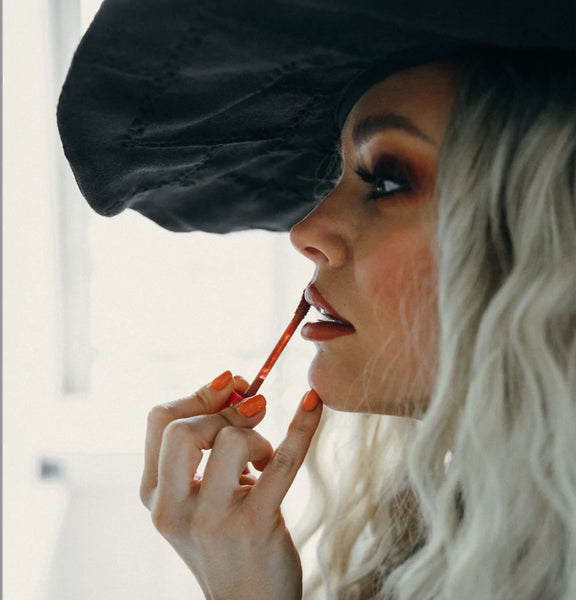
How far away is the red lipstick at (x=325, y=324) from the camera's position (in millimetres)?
705

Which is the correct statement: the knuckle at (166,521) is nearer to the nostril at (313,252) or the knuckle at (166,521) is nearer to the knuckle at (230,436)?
the knuckle at (230,436)

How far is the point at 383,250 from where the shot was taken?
654 mm

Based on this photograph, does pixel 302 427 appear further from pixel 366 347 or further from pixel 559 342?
pixel 559 342

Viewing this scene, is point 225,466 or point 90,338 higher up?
point 225,466

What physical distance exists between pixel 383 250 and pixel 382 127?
0.35 feet

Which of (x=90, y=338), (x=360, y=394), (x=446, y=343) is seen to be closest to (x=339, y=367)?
(x=360, y=394)

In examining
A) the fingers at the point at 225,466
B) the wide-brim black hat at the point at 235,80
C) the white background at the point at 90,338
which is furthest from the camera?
the white background at the point at 90,338

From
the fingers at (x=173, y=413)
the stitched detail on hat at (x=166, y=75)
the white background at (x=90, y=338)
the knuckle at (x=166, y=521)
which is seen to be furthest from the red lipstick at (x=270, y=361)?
the white background at (x=90, y=338)

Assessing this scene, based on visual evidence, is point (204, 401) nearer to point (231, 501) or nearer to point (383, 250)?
point (231, 501)

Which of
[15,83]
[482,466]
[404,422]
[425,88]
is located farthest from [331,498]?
[15,83]

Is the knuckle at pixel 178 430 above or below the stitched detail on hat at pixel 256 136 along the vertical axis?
below

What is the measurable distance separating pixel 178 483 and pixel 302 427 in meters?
0.14

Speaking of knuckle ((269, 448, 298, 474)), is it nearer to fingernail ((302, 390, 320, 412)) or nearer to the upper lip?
fingernail ((302, 390, 320, 412))

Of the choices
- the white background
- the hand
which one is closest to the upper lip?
the hand
